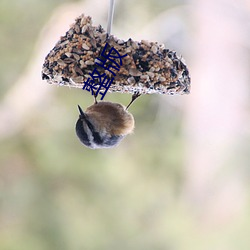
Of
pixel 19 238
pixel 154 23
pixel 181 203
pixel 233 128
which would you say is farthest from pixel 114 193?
pixel 154 23

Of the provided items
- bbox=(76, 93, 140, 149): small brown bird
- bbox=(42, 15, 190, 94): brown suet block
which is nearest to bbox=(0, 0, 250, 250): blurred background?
bbox=(76, 93, 140, 149): small brown bird

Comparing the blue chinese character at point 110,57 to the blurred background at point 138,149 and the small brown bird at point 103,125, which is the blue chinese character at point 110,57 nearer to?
the small brown bird at point 103,125

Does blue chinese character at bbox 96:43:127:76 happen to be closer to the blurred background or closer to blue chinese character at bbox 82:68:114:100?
blue chinese character at bbox 82:68:114:100

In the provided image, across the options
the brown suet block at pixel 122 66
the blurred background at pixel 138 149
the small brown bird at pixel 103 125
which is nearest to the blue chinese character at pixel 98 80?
the brown suet block at pixel 122 66

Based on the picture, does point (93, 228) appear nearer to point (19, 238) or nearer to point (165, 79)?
point (19, 238)

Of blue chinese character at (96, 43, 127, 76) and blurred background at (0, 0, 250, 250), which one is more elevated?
blurred background at (0, 0, 250, 250)

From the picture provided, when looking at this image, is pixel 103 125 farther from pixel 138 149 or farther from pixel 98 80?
pixel 138 149
